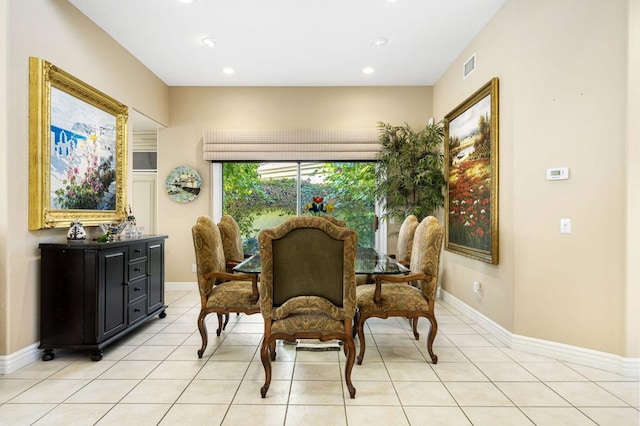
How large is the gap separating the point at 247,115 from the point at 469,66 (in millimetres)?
2944

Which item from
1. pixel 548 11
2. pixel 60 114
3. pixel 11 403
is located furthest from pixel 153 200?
pixel 548 11

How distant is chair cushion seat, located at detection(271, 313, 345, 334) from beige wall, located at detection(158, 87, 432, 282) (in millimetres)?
3276

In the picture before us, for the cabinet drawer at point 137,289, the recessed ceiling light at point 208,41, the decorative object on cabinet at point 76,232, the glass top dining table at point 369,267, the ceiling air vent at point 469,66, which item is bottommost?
the cabinet drawer at point 137,289

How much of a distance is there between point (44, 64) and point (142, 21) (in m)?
1.06

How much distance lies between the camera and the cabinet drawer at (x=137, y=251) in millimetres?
3207

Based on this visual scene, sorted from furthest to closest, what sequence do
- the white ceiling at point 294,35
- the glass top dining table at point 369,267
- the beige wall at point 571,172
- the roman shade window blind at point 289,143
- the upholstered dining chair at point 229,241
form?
the roman shade window blind at point 289,143 → the upholstered dining chair at point 229,241 → the white ceiling at point 294,35 → the glass top dining table at point 369,267 → the beige wall at point 571,172

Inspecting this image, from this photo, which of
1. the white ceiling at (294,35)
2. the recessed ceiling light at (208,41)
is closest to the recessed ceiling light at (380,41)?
the white ceiling at (294,35)

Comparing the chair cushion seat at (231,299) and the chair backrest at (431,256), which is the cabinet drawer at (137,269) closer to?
the chair cushion seat at (231,299)

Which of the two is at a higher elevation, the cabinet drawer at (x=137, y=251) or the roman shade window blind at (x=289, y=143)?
the roman shade window blind at (x=289, y=143)

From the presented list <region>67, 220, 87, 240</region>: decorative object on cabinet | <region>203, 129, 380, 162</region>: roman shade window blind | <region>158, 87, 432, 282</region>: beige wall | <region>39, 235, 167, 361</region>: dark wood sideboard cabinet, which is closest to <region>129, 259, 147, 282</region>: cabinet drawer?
<region>39, 235, 167, 361</region>: dark wood sideboard cabinet

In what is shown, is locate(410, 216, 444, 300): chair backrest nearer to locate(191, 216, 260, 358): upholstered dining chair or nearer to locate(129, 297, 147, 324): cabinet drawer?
locate(191, 216, 260, 358): upholstered dining chair

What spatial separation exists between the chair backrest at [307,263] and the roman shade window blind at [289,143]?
2.99 meters

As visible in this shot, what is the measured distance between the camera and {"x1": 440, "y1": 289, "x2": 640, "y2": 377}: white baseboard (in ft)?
7.94

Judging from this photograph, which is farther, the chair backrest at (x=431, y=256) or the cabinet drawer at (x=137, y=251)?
the cabinet drawer at (x=137, y=251)
